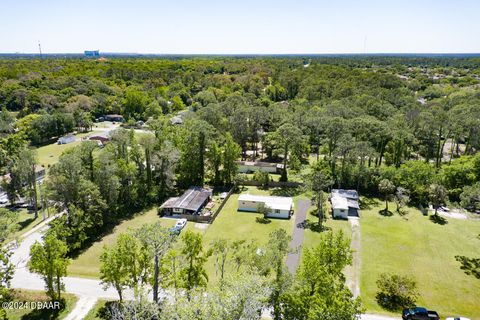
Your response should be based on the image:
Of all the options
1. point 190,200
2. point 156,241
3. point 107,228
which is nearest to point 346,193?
point 190,200

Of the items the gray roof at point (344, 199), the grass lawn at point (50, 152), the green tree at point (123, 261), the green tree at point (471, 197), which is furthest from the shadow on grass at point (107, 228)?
the green tree at point (471, 197)

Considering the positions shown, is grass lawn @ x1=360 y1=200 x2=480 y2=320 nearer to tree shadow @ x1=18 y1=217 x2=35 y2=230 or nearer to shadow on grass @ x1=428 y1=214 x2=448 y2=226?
shadow on grass @ x1=428 y1=214 x2=448 y2=226

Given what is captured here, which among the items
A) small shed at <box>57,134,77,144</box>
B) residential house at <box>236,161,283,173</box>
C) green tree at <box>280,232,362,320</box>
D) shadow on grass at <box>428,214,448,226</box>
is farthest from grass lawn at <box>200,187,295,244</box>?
small shed at <box>57,134,77,144</box>

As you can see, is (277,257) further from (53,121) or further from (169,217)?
(53,121)

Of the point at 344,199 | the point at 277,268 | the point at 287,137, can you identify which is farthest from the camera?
the point at 287,137

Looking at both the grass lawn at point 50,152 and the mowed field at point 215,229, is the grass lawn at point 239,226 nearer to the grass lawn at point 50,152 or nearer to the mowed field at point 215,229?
the mowed field at point 215,229

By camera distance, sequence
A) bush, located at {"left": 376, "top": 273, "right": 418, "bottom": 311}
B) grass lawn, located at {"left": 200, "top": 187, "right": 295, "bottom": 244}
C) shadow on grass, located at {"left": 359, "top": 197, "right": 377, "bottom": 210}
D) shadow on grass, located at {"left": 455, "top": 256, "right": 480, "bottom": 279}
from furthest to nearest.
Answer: shadow on grass, located at {"left": 359, "top": 197, "right": 377, "bottom": 210} → grass lawn, located at {"left": 200, "top": 187, "right": 295, "bottom": 244} → shadow on grass, located at {"left": 455, "top": 256, "right": 480, "bottom": 279} → bush, located at {"left": 376, "top": 273, "right": 418, "bottom": 311}

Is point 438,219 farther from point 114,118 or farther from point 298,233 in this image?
point 114,118
